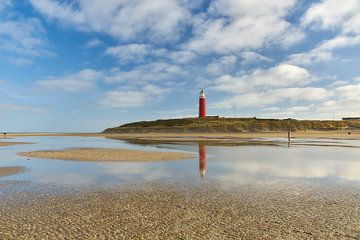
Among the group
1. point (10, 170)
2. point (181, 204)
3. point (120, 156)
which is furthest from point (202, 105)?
point (181, 204)

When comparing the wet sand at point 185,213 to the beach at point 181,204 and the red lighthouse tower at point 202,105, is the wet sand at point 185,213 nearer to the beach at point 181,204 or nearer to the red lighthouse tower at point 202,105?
the beach at point 181,204

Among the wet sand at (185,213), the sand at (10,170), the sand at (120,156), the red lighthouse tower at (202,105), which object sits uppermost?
the red lighthouse tower at (202,105)

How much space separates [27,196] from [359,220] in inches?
412

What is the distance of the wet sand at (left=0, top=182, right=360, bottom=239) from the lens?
6.89 meters

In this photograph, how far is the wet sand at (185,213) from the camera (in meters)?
6.89

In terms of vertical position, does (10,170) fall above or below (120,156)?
below

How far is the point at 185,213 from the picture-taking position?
8.41 metres

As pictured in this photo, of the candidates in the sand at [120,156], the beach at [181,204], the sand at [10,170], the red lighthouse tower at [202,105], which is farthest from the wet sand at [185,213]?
the red lighthouse tower at [202,105]

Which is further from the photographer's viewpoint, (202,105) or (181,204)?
(202,105)

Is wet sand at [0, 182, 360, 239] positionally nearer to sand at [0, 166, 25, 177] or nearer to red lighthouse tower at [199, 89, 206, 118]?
sand at [0, 166, 25, 177]

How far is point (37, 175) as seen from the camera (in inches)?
582

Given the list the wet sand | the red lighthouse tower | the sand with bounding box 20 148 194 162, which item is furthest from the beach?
the red lighthouse tower

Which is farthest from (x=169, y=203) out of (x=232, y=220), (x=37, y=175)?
(x=37, y=175)

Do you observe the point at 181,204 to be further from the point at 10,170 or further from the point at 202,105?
the point at 202,105
